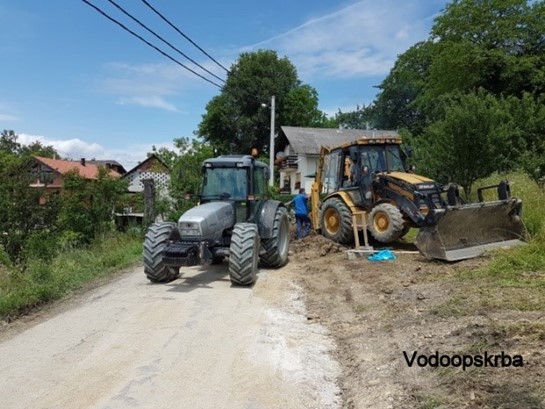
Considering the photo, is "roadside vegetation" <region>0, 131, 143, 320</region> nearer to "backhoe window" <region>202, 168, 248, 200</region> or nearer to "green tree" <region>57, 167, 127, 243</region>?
"green tree" <region>57, 167, 127, 243</region>

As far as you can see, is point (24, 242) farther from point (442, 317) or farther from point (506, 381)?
point (506, 381)

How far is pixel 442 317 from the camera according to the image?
17.6 feet

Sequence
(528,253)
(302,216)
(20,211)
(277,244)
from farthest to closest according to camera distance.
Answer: (20,211) → (302,216) → (277,244) → (528,253)

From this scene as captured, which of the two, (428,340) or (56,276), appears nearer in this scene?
(428,340)

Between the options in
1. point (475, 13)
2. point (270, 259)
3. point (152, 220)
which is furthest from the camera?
point (475, 13)

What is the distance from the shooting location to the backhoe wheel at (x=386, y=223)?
10305mm

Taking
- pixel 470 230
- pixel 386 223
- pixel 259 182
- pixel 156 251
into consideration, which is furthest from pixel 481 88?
pixel 156 251

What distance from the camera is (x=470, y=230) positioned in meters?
9.13

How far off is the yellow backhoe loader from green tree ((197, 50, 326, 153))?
112 feet

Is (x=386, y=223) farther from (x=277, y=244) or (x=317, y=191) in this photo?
(x=317, y=191)

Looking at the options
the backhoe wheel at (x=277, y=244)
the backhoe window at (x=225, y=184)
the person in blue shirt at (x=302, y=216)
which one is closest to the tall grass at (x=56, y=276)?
the backhoe window at (x=225, y=184)

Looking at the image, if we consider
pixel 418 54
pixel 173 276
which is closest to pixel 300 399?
pixel 173 276

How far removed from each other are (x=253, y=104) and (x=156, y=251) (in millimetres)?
40291

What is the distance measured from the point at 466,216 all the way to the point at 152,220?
32.8 feet
